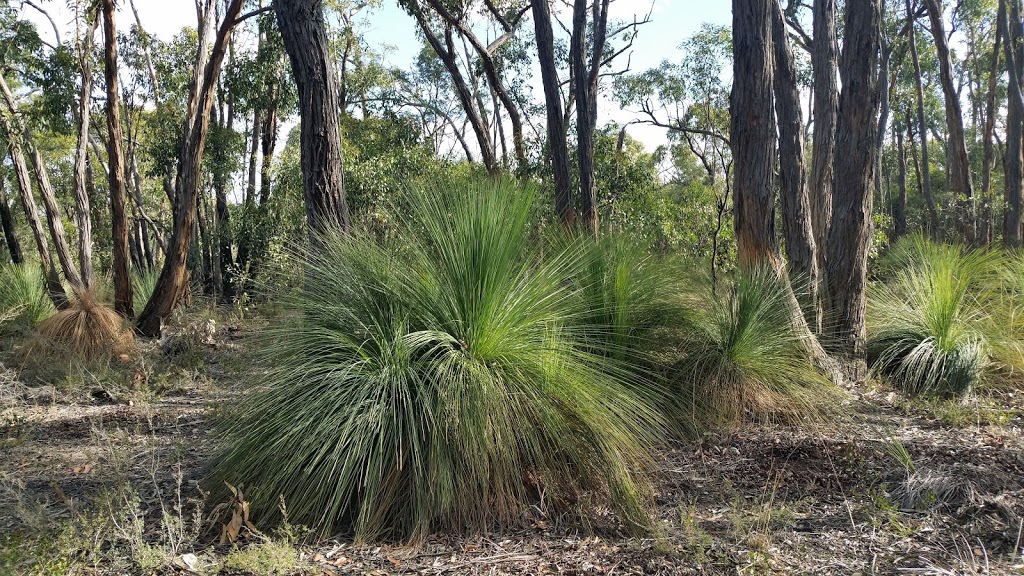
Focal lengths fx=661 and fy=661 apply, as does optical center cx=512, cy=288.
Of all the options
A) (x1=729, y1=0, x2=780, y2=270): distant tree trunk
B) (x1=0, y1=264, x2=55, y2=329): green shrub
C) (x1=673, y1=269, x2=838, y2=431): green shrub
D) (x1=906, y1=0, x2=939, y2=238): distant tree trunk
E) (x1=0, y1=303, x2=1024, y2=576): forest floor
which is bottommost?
(x1=0, y1=303, x2=1024, y2=576): forest floor

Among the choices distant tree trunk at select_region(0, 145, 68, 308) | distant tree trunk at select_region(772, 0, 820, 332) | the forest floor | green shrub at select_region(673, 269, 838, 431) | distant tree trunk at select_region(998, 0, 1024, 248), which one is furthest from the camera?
distant tree trunk at select_region(998, 0, 1024, 248)

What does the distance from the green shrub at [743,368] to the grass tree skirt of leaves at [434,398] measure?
3.41 ft

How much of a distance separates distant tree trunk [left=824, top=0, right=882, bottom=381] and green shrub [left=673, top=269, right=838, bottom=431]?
1616 millimetres

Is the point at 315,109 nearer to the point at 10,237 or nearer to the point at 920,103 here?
the point at 10,237

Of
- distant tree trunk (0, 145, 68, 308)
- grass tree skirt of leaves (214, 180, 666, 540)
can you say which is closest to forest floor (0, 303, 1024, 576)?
grass tree skirt of leaves (214, 180, 666, 540)

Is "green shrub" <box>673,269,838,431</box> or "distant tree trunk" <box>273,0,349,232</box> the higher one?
"distant tree trunk" <box>273,0,349,232</box>

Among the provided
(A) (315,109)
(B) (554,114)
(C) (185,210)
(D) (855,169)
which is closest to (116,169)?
(C) (185,210)

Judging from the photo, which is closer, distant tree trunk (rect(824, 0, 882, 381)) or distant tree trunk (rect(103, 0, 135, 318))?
distant tree trunk (rect(824, 0, 882, 381))

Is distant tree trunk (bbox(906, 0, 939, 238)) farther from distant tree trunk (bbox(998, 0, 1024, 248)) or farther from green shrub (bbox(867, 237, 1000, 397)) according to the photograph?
green shrub (bbox(867, 237, 1000, 397))

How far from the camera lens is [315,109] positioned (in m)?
5.15

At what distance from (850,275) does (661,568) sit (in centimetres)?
455

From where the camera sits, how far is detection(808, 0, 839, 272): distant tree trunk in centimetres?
778

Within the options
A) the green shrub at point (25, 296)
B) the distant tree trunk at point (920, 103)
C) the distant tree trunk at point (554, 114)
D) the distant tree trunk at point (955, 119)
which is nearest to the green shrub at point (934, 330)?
the distant tree trunk at point (554, 114)

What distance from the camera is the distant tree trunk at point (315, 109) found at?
16.8ft
